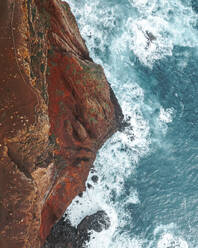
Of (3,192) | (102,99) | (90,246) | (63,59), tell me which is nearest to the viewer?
(3,192)

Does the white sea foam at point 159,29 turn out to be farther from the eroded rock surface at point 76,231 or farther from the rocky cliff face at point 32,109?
the eroded rock surface at point 76,231

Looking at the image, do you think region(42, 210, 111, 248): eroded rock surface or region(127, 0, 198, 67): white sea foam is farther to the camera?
region(127, 0, 198, 67): white sea foam

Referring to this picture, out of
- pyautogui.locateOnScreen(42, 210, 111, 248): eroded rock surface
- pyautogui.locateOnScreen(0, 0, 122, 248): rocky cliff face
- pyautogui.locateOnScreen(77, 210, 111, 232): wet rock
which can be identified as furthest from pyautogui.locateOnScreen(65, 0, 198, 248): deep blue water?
pyautogui.locateOnScreen(0, 0, 122, 248): rocky cliff face

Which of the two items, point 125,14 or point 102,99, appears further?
point 125,14

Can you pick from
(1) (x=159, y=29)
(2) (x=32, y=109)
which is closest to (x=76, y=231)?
(2) (x=32, y=109)

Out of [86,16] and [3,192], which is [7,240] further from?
[86,16]

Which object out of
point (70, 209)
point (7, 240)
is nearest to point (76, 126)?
point (7, 240)

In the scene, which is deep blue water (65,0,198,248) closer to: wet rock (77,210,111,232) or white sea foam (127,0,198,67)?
white sea foam (127,0,198,67)
